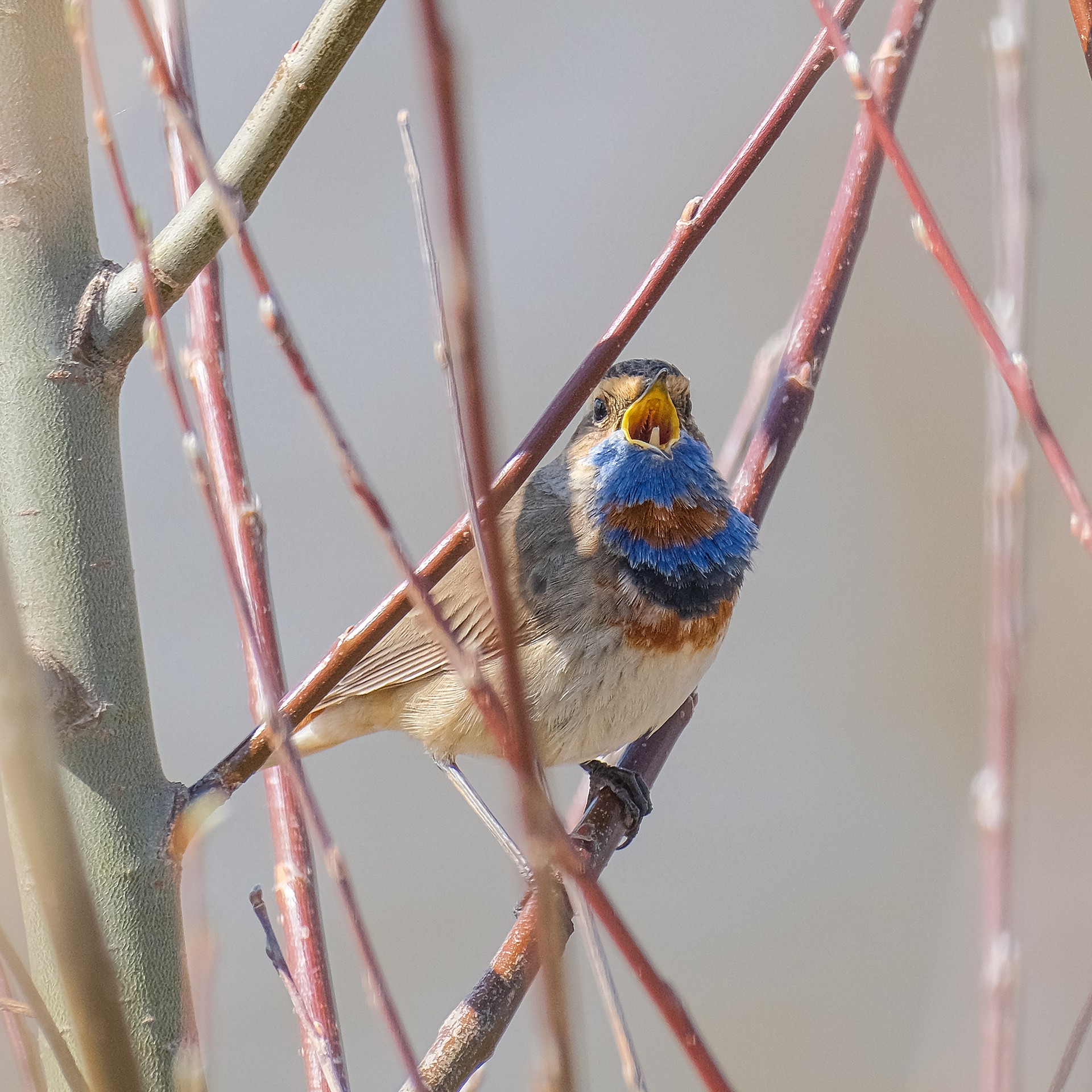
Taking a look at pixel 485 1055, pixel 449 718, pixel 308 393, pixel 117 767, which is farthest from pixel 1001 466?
pixel 449 718

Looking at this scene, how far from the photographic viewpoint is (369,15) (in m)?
1.20

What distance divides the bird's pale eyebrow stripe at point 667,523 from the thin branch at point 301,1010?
1390 mm

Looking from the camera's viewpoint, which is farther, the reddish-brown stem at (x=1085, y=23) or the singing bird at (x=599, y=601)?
the singing bird at (x=599, y=601)

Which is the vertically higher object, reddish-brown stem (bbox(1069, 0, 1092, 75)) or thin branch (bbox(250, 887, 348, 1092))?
reddish-brown stem (bbox(1069, 0, 1092, 75))

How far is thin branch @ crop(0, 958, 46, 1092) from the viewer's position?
1.02 metres

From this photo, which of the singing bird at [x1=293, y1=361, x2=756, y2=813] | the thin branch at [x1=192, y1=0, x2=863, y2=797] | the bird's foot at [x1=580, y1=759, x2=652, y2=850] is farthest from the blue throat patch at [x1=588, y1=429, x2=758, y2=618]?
the thin branch at [x1=192, y1=0, x2=863, y2=797]

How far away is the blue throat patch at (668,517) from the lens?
253 cm

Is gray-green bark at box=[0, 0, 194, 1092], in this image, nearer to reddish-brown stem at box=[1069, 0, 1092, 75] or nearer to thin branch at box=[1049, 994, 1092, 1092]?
thin branch at box=[1049, 994, 1092, 1092]

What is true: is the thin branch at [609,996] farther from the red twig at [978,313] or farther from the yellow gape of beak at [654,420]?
the yellow gape of beak at [654,420]

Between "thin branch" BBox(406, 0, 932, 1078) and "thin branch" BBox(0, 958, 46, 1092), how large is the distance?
46 centimetres

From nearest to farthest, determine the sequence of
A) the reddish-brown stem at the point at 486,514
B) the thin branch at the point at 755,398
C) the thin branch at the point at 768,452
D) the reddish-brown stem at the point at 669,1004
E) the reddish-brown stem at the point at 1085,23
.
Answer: the reddish-brown stem at the point at 486,514 < the reddish-brown stem at the point at 669,1004 < the reddish-brown stem at the point at 1085,23 < the thin branch at the point at 768,452 < the thin branch at the point at 755,398

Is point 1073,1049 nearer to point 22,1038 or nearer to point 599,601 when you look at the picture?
point 22,1038

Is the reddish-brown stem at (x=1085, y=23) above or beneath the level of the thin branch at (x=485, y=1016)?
above

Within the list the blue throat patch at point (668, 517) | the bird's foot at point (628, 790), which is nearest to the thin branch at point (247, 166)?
the blue throat patch at point (668, 517)
